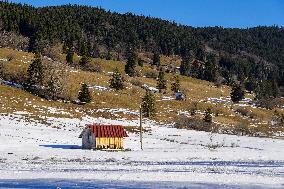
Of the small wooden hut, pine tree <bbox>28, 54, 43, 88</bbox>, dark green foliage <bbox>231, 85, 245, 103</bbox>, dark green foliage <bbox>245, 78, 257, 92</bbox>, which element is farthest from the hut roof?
dark green foliage <bbox>245, 78, 257, 92</bbox>

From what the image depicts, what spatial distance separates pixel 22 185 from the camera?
70.7ft

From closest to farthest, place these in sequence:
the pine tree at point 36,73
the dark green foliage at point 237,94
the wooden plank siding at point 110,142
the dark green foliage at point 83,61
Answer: the wooden plank siding at point 110,142 < the pine tree at point 36,73 < the dark green foliage at point 237,94 < the dark green foliage at point 83,61

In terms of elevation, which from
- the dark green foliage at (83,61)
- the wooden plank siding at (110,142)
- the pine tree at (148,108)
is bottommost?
the wooden plank siding at (110,142)

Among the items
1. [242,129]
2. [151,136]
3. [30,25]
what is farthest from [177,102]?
[30,25]

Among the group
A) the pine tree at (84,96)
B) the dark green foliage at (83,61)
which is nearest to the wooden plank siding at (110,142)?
the pine tree at (84,96)

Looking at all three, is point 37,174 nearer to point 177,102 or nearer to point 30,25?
point 177,102

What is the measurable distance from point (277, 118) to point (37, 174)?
335 ft

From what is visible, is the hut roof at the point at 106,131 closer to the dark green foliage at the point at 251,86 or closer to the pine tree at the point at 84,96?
the pine tree at the point at 84,96

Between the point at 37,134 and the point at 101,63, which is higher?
the point at 101,63

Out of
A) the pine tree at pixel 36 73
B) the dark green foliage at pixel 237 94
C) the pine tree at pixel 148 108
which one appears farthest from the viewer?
the dark green foliage at pixel 237 94

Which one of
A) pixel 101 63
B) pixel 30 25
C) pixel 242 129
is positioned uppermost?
→ pixel 30 25

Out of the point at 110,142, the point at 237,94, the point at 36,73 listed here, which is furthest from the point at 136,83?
the point at 110,142

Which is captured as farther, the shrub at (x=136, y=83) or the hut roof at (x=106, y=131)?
the shrub at (x=136, y=83)

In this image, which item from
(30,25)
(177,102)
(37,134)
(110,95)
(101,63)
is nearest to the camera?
(37,134)
